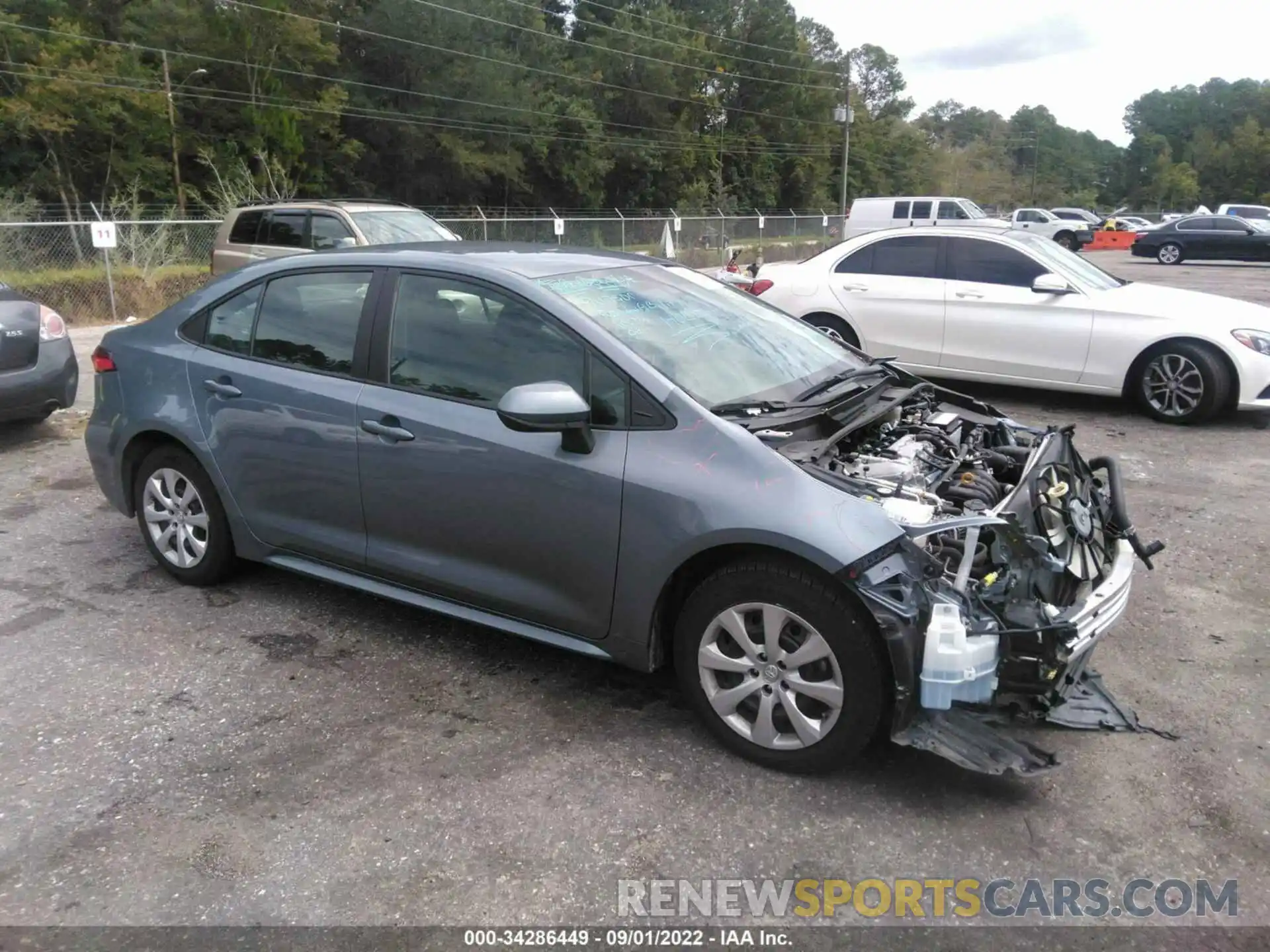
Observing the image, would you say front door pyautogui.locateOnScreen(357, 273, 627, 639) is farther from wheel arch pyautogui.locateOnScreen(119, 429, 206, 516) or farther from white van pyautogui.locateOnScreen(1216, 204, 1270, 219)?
white van pyautogui.locateOnScreen(1216, 204, 1270, 219)

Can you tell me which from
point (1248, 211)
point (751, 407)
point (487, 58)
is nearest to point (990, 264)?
point (751, 407)

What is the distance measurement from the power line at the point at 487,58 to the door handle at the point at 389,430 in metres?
37.5

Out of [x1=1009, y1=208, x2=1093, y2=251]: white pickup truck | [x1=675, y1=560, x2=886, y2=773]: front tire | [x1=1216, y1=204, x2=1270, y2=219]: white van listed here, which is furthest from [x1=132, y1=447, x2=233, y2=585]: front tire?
[x1=1216, y1=204, x2=1270, y2=219]: white van

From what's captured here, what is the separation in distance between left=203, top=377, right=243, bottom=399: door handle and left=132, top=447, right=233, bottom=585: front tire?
0.37m

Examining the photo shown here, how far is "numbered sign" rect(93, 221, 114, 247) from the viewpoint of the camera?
13.9m

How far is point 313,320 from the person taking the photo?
13.8ft

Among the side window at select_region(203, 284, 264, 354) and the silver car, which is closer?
the silver car

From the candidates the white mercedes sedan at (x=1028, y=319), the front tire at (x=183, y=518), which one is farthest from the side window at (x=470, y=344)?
the white mercedes sedan at (x=1028, y=319)

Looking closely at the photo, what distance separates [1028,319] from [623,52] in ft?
180

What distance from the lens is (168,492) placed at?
Answer: 4645 millimetres

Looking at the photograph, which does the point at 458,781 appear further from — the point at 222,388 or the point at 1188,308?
the point at 1188,308

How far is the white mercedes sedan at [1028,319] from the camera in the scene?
7.71 m

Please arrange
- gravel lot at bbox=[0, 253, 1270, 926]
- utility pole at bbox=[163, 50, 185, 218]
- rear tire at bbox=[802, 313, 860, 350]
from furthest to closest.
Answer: utility pole at bbox=[163, 50, 185, 218]
rear tire at bbox=[802, 313, 860, 350]
gravel lot at bbox=[0, 253, 1270, 926]

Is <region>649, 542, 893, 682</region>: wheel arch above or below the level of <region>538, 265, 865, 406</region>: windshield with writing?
below
